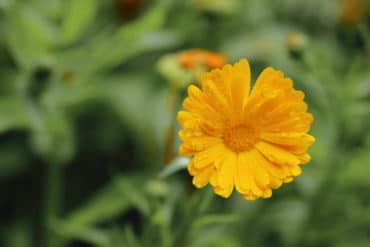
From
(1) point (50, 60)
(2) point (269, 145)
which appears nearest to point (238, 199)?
(1) point (50, 60)

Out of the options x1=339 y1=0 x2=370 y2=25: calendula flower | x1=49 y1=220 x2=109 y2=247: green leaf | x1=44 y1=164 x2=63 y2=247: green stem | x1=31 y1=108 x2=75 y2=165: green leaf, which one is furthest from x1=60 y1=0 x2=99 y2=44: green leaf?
x1=339 y1=0 x2=370 y2=25: calendula flower

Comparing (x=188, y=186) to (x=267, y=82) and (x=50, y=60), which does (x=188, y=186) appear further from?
(x=267, y=82)

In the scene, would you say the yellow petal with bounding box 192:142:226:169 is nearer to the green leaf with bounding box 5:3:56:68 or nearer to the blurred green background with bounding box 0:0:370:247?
the blurred green background with bounding box 0:0:370:247

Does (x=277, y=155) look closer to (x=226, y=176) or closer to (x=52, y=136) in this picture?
(x=226, y=176)

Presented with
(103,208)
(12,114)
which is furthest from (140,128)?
(12,114)

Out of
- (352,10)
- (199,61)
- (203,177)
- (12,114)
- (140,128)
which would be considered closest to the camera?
(203,177)
